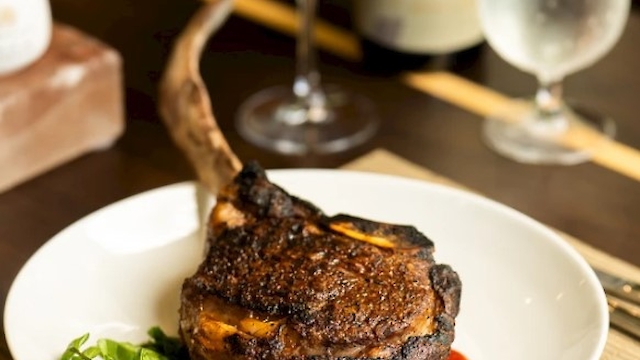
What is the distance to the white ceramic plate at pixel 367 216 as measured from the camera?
0.80 m

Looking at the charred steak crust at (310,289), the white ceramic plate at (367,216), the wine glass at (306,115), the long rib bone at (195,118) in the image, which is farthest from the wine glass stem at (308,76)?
the charred steak crust at (310,289)

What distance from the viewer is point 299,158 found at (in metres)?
1.18

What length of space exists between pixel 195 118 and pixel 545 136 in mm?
435

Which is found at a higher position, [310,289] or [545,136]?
[310,289]

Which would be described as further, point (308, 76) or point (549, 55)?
point (308, 76)

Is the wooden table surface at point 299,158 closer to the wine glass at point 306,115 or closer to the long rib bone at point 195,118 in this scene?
the wine glass at point 306,115

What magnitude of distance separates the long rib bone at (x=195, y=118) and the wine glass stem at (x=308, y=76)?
22 centimetres

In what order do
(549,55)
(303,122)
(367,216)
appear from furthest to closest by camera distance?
(303,122), (549,55), (367,216)

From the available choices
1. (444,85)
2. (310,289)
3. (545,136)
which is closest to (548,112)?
(545,136)

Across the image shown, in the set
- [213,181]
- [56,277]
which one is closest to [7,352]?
[56,277]

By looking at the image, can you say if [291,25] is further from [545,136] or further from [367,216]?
[367,216]

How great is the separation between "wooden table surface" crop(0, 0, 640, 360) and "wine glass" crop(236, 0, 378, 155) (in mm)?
16

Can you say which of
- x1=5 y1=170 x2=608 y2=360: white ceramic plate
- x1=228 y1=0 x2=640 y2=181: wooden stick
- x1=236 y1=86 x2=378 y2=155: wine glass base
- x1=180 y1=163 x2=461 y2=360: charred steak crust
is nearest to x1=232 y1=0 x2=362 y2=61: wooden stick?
x1=228 y1=0 x2=640 y2=181: wooden stick

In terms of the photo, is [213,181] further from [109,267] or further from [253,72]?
[253,72]
